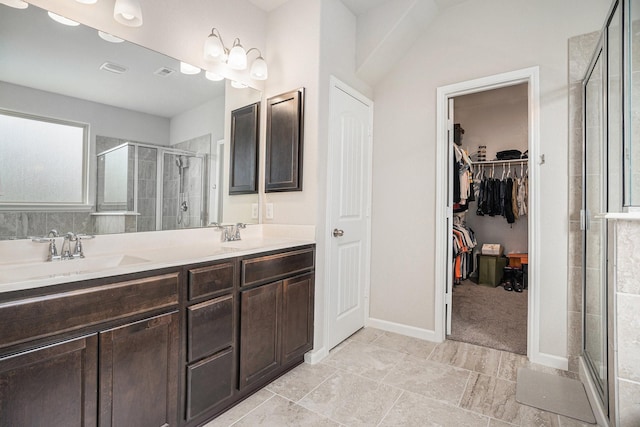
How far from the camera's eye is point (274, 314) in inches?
80.6

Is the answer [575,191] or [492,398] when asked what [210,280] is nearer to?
[492,398]

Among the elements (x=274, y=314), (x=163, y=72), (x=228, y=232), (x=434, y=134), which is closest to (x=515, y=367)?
(x=274, y=314)

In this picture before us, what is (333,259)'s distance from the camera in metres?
2.57

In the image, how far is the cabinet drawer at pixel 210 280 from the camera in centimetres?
157

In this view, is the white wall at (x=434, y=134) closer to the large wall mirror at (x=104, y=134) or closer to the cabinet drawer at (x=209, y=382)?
the large wall mirror at (x=104, y=134)

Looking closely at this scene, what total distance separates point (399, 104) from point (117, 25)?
2258 millimetres

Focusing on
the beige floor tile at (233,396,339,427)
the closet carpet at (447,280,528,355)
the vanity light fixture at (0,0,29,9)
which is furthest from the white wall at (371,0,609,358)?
the vanity light fixture at (0,0,29,9)

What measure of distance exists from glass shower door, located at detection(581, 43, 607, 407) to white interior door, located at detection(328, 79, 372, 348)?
164cm

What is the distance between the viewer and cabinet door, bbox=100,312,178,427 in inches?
49.3

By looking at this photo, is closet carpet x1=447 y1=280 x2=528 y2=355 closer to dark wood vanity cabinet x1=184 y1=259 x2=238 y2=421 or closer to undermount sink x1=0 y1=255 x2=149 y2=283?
dark wood vanity cabinet x1=184 y1=259 x2=238 y2=421

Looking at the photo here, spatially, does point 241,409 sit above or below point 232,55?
below

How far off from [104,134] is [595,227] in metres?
2.98

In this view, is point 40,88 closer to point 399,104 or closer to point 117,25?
point 117,25

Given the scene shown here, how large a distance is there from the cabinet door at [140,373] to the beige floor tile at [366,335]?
1.69 metres
